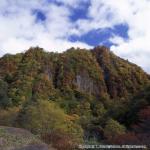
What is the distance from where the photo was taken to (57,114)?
51.1 m

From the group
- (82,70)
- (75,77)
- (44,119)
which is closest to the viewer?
(44,119)

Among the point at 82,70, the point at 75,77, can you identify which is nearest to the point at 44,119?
the point at 75,77

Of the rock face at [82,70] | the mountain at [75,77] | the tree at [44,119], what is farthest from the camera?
the rock face at [82,70]

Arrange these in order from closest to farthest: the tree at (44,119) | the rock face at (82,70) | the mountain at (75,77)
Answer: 1. the tree at (44,119)
2. the mountain at (75,77)
3. the rock face at (82,70)

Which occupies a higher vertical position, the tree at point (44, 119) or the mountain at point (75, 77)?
the mountain at point (75, 77)

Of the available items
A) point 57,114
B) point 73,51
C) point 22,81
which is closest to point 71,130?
point 57,114

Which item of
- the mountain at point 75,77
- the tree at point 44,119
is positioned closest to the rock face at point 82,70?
the mountain at point 75,77

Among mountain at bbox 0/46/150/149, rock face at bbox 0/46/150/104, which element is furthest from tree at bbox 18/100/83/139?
rock face at bbox 0/46/150/104

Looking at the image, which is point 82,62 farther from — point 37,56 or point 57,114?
point 57,114

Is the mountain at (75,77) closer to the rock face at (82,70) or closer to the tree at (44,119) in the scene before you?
the rock face at (82,70)

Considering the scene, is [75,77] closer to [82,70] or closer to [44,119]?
[82,70]

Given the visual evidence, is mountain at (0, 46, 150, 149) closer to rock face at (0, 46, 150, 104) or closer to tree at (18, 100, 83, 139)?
rock face at (0, 46, 150, 104)

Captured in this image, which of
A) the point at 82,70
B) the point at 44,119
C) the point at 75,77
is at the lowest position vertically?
the point at 44,119

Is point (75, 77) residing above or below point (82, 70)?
below
